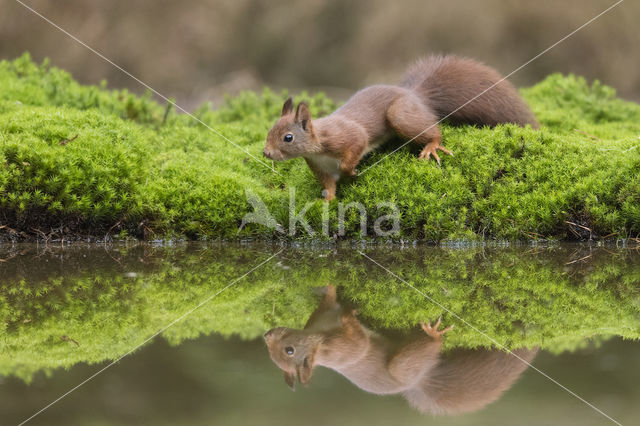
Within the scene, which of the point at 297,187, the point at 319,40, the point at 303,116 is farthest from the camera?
the point at 319,40

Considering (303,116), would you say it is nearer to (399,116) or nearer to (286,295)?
(399,116)

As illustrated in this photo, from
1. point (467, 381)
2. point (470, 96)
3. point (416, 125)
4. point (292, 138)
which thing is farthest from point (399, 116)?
point (467, 381)

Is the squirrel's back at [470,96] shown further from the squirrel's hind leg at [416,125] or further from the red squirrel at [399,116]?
the squirrel's hind leg at [416,125]

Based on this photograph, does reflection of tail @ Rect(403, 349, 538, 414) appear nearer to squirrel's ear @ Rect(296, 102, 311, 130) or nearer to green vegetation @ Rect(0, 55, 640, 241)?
green vegetation @ Rect(0, 55, 640, 241)

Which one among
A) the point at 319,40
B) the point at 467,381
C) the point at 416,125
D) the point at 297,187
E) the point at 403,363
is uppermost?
the point at 319,40

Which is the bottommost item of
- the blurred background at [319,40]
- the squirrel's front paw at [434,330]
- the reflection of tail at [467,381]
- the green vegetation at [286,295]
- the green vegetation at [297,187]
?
the reflection of tail at [467,381]

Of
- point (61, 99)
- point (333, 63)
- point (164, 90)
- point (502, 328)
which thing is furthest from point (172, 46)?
point (502, 328)

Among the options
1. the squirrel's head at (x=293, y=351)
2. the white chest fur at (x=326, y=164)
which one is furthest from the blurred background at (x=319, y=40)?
the squirrel's head at (x=293, y=351)
